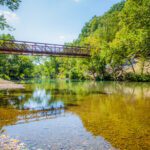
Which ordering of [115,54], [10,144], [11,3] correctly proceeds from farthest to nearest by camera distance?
[115,54] → [11,3] → [10,144]

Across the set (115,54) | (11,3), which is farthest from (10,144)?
(115,54)

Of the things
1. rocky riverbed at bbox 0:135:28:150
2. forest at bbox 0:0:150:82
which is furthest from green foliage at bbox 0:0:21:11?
rocky riverbed at bbox 0:135:28:150

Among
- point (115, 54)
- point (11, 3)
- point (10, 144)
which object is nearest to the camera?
point (10, 144)

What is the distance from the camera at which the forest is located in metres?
26.3

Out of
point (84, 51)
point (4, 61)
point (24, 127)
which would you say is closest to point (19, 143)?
point (24, 127)

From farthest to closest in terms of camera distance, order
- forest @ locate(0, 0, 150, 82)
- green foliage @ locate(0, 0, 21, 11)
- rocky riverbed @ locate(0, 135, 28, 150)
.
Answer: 1. forest @ locate(0, 0, 150, 82)
2. green foliage @ locate(0, 0, 21, 11)
3. rocky riverbed @ locate(0, 135, 28, 150)

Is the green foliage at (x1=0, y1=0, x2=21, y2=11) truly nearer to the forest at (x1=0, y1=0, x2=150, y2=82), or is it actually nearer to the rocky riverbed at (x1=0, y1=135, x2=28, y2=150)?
the forest at (x1=0, y1=0, x2=150, y2=82)

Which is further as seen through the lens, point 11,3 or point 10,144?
point 11,3

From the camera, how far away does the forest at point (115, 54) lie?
2634 centimetres

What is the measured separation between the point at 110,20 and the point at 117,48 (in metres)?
30.7

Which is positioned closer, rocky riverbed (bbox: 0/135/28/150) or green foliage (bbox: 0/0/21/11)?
rocky riverbed (bbox: 0/135/28/150)

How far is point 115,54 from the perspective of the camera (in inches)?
Answer: 1559

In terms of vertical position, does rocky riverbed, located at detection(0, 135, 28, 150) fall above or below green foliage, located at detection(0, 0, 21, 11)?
below

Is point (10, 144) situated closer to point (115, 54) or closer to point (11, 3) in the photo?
point (11, 3)
